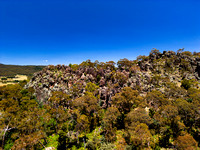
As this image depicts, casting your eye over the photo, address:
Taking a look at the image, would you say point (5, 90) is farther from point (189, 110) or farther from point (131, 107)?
point (189, 110)

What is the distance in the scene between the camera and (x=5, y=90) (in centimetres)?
3950

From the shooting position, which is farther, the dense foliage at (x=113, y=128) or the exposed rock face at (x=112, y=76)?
the exposed rock face at (x=112, y=76)

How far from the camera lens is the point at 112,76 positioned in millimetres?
51781

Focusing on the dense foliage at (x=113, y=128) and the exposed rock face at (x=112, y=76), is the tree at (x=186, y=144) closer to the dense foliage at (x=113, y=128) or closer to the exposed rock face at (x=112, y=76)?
the dense foliage at (x=113, y=128)

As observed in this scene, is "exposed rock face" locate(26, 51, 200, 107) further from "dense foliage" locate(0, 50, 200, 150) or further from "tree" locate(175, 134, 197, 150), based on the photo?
"tree" locate(175, 134, 197, 150)

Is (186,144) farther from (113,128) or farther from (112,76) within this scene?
(112,76)

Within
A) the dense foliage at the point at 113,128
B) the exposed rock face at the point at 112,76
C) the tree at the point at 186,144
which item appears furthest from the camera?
the exposed rock face at the point at 112,76

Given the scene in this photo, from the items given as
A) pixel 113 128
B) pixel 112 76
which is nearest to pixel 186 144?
pixel 113 128

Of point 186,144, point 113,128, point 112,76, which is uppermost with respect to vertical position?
point 112,76

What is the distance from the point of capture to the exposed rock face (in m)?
46.7

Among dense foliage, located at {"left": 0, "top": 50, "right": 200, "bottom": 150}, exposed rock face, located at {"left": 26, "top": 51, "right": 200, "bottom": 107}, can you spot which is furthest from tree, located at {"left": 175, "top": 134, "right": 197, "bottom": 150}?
exposed rock face, located at {"left": 26, "top": 51, "right": 200, "bottom": 107}

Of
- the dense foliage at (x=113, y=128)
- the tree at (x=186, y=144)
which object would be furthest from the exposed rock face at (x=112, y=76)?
the tree at (x=186, y=144)

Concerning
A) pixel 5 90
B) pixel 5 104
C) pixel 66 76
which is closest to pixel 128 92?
pixel 66 76

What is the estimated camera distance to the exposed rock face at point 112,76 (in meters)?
46.7
